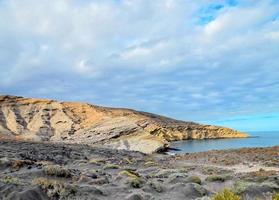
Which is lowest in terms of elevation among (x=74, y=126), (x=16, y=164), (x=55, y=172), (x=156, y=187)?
(x=156, y=187)

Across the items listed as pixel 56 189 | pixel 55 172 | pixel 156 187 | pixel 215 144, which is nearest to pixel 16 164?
pixel 55 172

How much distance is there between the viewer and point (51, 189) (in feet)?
37.0

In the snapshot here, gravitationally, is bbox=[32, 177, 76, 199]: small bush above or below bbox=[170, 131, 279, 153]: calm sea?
below

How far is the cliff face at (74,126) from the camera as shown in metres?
57.6

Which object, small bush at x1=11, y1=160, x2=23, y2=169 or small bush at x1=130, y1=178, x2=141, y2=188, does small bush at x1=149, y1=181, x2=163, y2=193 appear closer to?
small bush at x1=130, y1=178, x2=141, y2=188

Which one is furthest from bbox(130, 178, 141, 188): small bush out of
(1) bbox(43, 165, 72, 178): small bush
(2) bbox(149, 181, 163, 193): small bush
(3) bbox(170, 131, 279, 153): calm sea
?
(3) bbox(170, 131, 279, 153): calm sea

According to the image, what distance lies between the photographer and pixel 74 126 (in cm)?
7481

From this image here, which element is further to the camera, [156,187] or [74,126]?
[74,126]

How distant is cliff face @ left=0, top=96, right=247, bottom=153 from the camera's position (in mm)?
57550

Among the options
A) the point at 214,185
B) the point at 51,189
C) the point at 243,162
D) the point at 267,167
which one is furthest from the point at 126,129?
the point at 51,189

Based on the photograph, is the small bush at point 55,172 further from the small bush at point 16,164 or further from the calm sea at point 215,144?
the calm sea at point 215,144

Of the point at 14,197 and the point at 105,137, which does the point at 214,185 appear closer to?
the point at 14,197

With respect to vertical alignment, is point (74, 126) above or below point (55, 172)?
above

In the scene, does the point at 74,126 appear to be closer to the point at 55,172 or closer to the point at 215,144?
the point at 215,144
